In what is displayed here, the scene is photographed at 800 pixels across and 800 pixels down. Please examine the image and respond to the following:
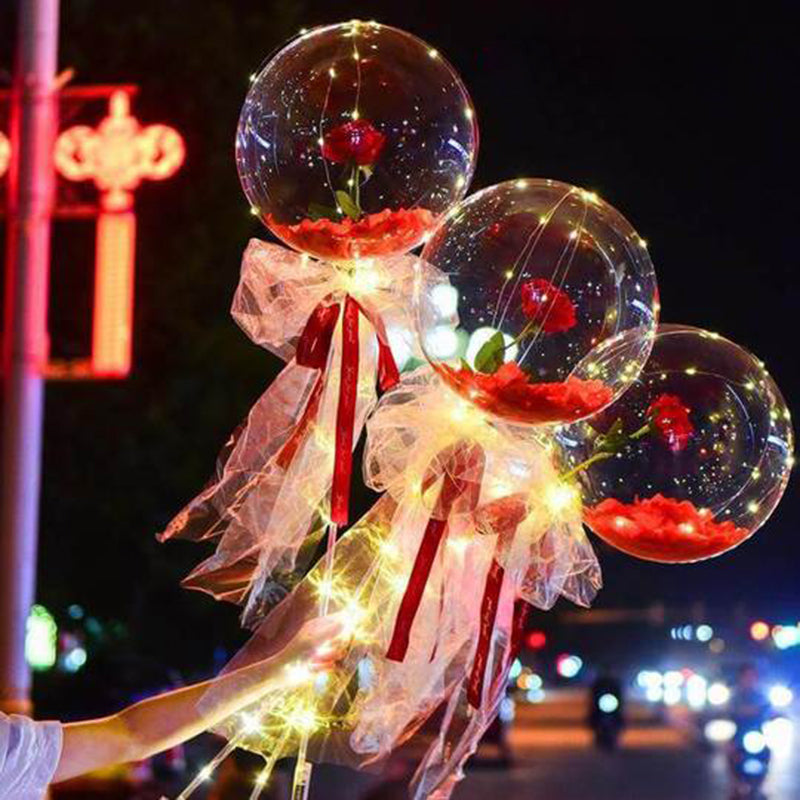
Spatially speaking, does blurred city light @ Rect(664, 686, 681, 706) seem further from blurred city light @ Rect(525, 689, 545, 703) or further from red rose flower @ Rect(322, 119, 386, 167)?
red rose flower @ Rect(322, 119, 386, 167)

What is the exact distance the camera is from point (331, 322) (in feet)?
14.8

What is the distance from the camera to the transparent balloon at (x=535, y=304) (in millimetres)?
4324

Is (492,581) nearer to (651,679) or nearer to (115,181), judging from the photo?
(115,181)

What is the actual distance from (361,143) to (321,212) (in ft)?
0.61

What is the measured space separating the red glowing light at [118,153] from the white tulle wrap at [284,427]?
31.6ft

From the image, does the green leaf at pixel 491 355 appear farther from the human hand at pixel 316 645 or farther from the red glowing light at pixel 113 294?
the red glowing light at pixel 113 294

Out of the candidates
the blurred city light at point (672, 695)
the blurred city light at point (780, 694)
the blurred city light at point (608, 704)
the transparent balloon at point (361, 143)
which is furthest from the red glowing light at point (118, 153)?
the blurred city light at point (672, 695)

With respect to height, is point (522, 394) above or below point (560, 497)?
above

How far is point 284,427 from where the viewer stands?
181 inches

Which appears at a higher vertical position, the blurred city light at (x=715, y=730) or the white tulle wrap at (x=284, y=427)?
the white tulle wrap at (x=284, y=427)

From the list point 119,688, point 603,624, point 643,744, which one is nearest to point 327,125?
point 119,688

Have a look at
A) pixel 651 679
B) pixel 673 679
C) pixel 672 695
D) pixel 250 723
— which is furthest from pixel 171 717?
pixel 651 679

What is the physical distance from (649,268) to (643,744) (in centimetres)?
3005

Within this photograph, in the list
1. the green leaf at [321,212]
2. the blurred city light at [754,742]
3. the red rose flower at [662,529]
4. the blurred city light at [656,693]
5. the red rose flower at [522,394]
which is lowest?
the blurred city light at [656,693]
